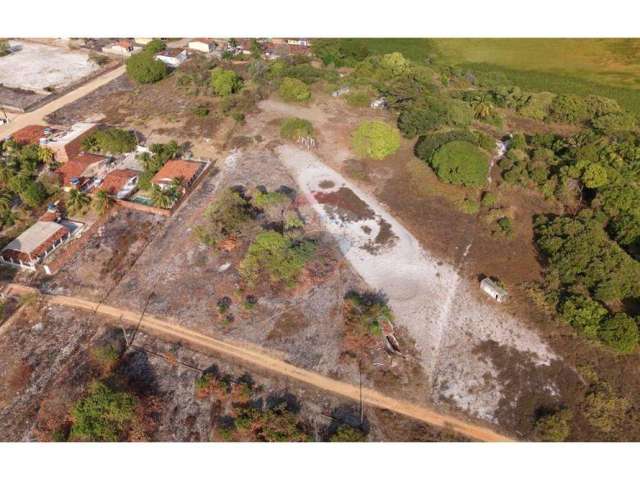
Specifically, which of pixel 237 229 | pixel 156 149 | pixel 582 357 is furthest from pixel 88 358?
pixel 582 357

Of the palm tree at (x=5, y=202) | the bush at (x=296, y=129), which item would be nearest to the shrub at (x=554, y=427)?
the bush at (x=296, y=129)

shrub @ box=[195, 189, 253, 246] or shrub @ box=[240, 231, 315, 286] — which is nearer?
shrub @ box=[240, 231, 315, 286]

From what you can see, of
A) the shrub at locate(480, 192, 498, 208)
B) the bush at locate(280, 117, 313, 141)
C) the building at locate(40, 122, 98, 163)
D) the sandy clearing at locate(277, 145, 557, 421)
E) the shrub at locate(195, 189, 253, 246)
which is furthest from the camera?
the bush at locate(280, 117, 313, 141)

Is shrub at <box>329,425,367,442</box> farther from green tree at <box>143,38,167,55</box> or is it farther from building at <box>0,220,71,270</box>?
green tree at <box>143,38,167,55</box>

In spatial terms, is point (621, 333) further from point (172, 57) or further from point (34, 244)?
point (172, 57)

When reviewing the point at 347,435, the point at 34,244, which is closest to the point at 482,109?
the point at 347,435

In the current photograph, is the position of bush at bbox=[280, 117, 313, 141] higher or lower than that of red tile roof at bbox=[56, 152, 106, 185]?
higher

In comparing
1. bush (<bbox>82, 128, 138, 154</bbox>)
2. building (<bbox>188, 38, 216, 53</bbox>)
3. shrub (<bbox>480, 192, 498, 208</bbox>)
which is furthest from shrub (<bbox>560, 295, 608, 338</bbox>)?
building (<bbox>188, 38, 216, 53</bbox>)
